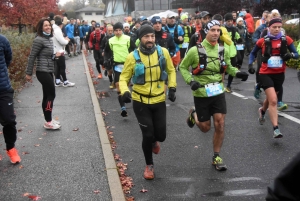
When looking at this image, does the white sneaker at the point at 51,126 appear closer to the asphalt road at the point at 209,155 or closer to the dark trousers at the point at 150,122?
the asphalt road at the point at 209,155

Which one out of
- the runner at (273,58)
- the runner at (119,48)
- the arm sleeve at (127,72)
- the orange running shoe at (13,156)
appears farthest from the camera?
the runner at (119,48)

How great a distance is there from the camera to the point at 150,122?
513cm

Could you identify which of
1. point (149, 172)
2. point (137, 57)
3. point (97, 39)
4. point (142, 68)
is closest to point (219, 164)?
point (149, 172)

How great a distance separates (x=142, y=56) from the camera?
5.11 meters

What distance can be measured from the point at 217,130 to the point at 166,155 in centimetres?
102

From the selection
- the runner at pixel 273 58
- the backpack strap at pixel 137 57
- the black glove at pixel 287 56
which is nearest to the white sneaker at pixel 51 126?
the backpack strap at pixel 137 57

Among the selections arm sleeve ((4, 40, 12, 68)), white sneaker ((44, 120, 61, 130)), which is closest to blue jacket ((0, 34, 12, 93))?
arm sleeve ((4, 40, 12, 68))

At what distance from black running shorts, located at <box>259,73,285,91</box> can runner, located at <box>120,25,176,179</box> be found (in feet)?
7.21

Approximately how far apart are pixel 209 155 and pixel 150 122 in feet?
4.45

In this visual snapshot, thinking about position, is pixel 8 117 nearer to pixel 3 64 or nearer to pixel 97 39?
pixel 3 64

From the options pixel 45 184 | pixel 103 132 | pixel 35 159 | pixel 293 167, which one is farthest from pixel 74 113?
pixel 293 167

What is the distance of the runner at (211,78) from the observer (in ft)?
17.6

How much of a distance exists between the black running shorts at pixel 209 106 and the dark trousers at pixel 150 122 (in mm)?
548

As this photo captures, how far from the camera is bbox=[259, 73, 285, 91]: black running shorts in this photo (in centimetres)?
680
